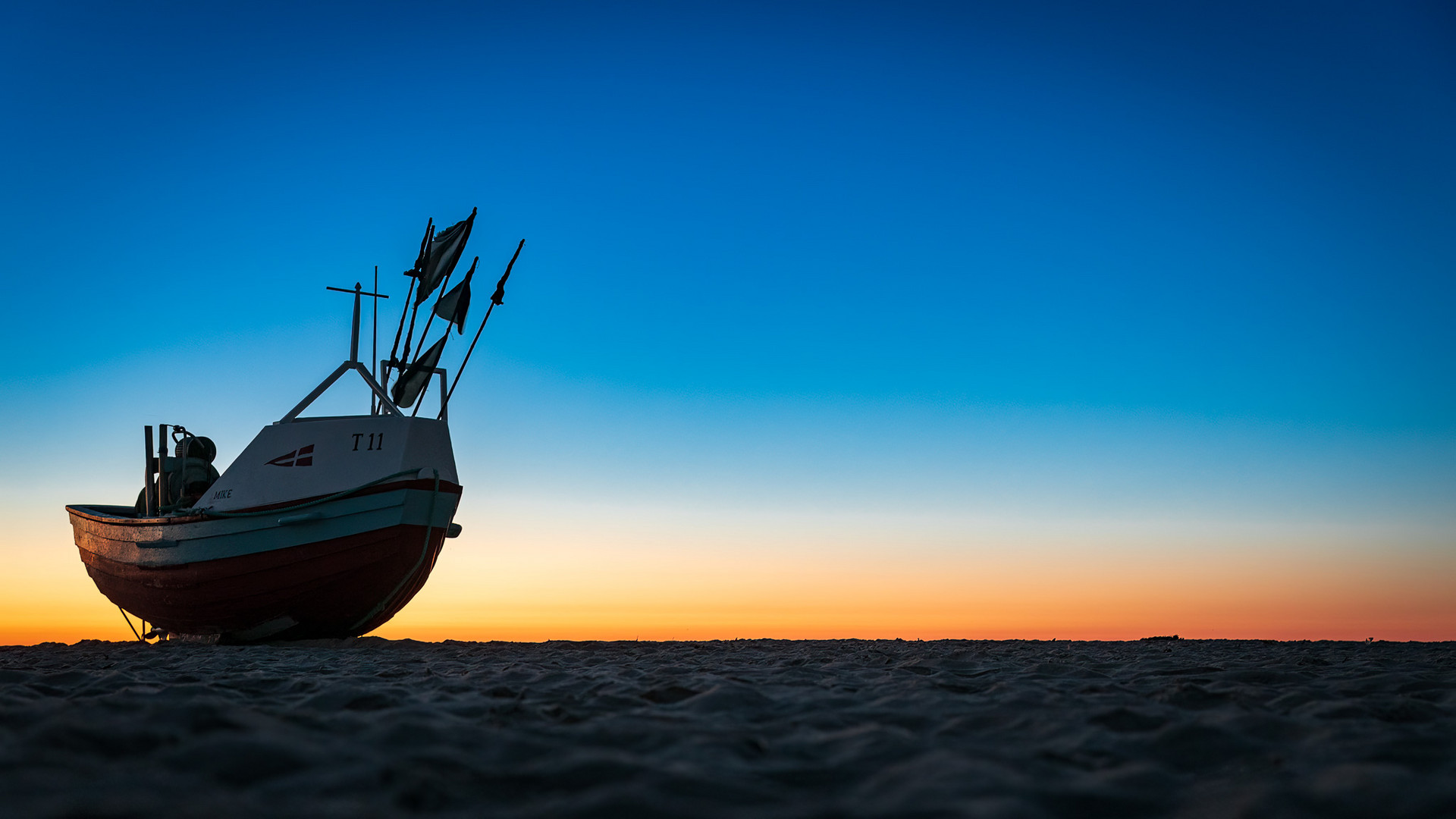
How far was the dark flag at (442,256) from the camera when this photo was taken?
14.9m

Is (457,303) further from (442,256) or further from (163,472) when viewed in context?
(163,472)

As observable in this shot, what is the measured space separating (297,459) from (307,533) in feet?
3.94

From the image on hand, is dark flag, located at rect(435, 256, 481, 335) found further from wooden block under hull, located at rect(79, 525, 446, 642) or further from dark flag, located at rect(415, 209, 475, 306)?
wooden block under hull, located at rect(79, 525, 446, 642)

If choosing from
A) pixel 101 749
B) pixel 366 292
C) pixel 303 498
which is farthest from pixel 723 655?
pixel 366 292

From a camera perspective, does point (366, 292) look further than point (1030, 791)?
Yes

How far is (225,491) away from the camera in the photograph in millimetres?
13117

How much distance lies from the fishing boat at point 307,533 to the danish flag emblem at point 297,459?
0.02 meters

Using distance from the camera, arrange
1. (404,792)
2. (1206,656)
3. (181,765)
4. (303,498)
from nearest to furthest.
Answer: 1. (404,792)
2. (181,765)
3. (1206,656)
4. (303,498)

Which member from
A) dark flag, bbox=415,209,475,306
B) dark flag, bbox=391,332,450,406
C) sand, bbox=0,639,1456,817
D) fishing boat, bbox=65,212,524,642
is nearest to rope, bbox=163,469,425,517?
fishing boat, bbox=65,212,524,642

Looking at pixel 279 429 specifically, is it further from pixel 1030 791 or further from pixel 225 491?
pixel 1030 791

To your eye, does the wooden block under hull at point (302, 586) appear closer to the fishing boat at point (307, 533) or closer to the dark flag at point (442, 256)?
the fishing boat at point (307, 533)

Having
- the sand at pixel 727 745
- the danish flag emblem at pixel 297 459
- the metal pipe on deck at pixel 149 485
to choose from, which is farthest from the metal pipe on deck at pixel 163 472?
the sand at pixel 727 745

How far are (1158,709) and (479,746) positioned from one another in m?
2.79

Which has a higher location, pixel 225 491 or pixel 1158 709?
pixel 225 491
